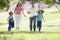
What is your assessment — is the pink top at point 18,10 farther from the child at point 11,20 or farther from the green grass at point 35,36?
the green grass at point 35,36

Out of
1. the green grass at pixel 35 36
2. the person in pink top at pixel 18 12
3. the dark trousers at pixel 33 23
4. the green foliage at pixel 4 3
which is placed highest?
the green foliage at pixel 4 3

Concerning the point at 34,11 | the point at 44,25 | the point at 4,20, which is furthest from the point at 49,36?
the point at 4,20

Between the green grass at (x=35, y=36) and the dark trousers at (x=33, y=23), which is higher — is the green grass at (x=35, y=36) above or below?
below

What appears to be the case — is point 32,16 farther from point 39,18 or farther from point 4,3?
point 4,3

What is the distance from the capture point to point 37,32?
2117 mm

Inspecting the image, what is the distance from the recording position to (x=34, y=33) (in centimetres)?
212

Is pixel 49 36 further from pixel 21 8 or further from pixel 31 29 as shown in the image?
pixel 21 8

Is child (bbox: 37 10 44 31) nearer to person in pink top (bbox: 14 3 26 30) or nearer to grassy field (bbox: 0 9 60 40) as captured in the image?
grassy field (bbox: 0 9 60 40)

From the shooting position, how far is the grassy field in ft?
6.90

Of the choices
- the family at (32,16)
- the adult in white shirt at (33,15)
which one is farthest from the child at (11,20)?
the adult in white shirt at (33,15)

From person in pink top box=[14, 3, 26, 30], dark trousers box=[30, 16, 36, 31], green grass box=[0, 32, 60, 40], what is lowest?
green grass box=[0, 32, 60, 40]

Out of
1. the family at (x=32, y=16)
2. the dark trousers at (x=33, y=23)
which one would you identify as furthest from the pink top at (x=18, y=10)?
the dark trousers at (x=33, y=23)

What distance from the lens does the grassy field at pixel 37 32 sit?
2.10m

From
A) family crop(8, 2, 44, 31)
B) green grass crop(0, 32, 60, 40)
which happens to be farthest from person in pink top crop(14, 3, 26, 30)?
green grass crop(0, 32, 60, 40)
